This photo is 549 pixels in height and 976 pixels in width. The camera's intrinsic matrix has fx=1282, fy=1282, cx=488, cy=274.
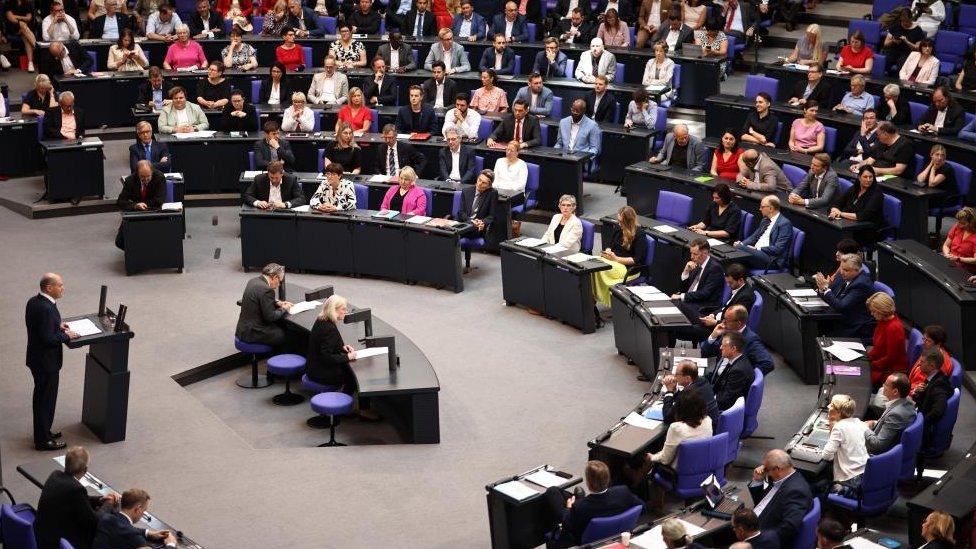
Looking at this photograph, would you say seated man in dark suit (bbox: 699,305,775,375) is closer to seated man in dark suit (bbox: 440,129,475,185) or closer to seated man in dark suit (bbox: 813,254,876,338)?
seated man in dark suit (bbox: 813,254,876,338)

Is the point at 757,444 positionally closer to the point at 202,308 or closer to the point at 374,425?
the point at 374,425

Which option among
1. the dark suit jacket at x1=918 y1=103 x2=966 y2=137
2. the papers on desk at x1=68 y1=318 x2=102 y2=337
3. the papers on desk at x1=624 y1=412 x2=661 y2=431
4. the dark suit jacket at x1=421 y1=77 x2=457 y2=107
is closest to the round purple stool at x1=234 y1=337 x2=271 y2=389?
the papers on desk at x1=68 y1=318 x2=102 y2=337

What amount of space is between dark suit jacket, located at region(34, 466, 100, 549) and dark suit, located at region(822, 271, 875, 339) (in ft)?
24.2

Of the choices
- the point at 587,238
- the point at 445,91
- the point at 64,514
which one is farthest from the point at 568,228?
the point at 64,514

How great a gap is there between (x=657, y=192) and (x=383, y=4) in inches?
371

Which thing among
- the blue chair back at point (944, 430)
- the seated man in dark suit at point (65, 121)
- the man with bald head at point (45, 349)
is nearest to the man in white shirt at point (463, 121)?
the seated man in dark suit at point (65, 121)

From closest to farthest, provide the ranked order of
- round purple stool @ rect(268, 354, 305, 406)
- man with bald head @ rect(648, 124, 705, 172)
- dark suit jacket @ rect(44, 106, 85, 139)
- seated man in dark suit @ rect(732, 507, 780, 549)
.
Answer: seated man in dark suit @ rect(732, 507, 780, 549)
round purple stool @ rect(268, 354, 305, 406)
man with bald head @ rect(648, 124, 705, 172)
dark suit jacket @ rect(44, 106, 85, 139)

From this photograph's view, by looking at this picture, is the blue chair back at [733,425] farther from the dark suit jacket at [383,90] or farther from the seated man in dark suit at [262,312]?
the dark suit jacket at [383,90]

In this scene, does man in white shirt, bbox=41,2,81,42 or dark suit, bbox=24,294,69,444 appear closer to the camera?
dark suit, bbox=24,294,69,444

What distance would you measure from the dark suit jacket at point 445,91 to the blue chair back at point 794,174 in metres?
5.36

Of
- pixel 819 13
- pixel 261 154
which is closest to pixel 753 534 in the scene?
pixel 261 154

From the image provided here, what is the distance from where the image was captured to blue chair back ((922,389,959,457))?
10461 millimetres

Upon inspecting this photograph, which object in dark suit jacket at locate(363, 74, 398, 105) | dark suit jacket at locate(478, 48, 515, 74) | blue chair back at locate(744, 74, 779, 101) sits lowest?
dark suit jacket at locate(363, 74, 398, 105)

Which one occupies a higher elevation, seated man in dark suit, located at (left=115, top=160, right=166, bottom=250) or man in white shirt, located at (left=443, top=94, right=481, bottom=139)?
man in white shirt, located at (left=443, top=94, right=481, bottom=139)
